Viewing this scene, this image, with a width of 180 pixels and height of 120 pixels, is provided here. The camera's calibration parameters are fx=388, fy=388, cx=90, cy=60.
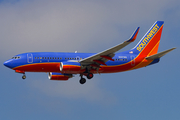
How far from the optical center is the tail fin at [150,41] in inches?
2625

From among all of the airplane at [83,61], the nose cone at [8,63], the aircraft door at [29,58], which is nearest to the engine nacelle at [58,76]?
the airplane at [83,61]

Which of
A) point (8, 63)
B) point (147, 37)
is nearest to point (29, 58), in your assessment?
point (8, 63)

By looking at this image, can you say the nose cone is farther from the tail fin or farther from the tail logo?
the tail logo

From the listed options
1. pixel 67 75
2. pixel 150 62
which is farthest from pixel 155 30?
pixel 67 75

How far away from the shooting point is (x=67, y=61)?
200 ft

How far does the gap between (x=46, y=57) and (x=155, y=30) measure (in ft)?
69.8

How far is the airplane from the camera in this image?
59.7 metres

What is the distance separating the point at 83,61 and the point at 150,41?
14671 mm

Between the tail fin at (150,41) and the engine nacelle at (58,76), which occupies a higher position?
the tail fin at (150,41)

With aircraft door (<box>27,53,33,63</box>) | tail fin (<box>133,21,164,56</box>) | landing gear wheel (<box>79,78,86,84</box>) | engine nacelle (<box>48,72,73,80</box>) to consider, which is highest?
tail fin (<box>133,21,164,56</box>)

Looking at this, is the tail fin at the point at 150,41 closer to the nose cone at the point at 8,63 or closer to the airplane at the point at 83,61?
Answer: the airplane at the point at 83,61

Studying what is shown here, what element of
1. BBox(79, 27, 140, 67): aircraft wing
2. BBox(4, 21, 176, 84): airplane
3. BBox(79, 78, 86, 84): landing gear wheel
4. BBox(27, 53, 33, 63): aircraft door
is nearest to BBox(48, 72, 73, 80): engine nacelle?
BBox(4, 21, 176, 84): airplane

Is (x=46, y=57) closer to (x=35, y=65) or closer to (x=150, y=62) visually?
(x=35, y=65)

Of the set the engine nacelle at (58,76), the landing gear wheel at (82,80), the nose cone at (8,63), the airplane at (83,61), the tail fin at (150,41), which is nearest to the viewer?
the airplane at (83,61)
